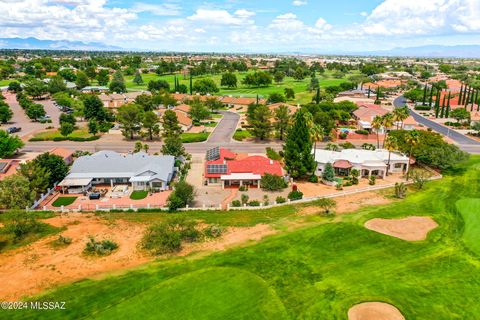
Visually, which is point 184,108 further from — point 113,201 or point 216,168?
point 113,201

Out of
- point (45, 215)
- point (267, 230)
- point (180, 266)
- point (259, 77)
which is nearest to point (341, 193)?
point (267, 230)

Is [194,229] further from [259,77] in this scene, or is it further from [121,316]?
[259,77]

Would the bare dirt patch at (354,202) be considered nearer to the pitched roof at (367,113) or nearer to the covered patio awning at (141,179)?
the covered patio awning at (141,179)

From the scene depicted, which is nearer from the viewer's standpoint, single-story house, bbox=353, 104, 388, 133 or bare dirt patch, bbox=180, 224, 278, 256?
bare dirt patch, bbox=180, 224, 278, 256

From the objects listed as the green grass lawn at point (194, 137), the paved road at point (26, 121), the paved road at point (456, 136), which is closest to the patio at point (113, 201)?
the green grass lawn at point (194, 137)

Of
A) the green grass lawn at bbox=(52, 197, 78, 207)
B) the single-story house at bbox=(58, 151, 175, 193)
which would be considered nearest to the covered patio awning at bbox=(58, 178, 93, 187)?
the single-story house at bbox=(58, 151, 175, 193)

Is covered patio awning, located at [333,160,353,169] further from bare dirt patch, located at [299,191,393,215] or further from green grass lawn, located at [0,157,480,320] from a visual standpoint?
green grass lawn, located at [0,157,480,320]

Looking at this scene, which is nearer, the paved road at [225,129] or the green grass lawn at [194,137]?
the green grass lawn at [194,137]
